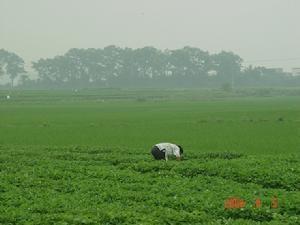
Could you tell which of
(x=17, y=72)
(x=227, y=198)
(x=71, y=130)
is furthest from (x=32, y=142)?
(x=17, y=72)

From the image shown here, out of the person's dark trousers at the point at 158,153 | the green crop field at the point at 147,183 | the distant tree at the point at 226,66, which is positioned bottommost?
the green crop field at the point at 147,183

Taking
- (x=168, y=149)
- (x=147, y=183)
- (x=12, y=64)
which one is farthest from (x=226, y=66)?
(x=147, y=183)

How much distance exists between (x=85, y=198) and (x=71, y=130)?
17174mm

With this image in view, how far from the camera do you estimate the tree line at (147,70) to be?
108m

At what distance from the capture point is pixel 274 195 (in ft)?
34.3

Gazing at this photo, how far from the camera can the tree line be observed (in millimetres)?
107750

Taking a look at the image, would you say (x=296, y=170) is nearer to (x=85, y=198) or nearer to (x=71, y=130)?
(x=85, y=198)

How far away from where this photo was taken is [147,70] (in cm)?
11156
